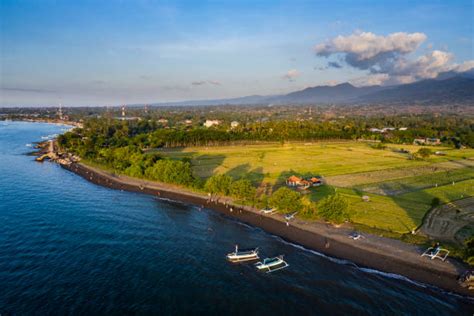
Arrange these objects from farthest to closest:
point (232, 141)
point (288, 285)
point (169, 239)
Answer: point (232, 141)
point (169, 239)
point (288, 285)

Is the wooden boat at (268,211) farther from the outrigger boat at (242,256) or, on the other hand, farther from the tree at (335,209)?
the outrigger boat at (242,256)

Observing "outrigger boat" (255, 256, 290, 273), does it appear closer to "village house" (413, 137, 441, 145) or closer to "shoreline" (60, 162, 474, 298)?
"shoreline" (60, 162, 474, 298)

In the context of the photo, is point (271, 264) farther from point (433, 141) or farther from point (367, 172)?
point (433, 141)

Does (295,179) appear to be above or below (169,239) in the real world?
above

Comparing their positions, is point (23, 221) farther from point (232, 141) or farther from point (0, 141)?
point (0, 141)

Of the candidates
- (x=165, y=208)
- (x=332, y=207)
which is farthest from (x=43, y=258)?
(x=332, y=207)

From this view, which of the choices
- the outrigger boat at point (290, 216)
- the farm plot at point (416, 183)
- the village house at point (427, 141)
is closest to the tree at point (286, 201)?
the outrigger boat at point (290, 216)

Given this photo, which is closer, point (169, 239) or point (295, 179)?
point (169, 239)
